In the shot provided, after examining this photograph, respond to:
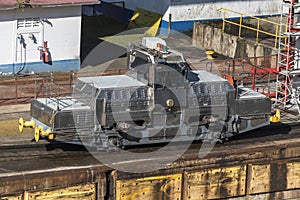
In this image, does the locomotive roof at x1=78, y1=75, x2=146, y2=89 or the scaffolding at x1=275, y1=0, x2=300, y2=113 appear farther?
the scaffolding at x1=275, y1=0, x2=300, y2=113

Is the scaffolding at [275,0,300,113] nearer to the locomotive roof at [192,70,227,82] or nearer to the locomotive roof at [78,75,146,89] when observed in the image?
the locomotive roof at [192,70,227,82]

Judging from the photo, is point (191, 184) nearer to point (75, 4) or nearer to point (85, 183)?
point (85, 183)

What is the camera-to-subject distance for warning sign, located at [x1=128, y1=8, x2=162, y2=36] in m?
43.3

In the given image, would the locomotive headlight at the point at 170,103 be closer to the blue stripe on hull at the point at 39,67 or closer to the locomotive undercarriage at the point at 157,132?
the locomotive undercarriage at the point at 157,132

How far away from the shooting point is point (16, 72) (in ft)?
112

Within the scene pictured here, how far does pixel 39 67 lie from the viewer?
3481 cm

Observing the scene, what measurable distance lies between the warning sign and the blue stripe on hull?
27.6 feet

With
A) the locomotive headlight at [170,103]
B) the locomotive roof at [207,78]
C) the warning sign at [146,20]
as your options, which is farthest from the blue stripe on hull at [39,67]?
the locomotive headlight at [170,103]

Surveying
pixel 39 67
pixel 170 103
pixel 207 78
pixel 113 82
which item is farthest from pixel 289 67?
pixel 39 67

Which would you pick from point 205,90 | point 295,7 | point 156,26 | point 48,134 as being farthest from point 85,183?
point 156,26

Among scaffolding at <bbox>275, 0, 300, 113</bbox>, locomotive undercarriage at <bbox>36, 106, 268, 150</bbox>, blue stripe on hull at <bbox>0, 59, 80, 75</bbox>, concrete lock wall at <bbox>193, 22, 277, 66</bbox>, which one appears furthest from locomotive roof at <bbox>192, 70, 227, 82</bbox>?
concrete lock wall at <bbox>193, 22, 277, 66</bbox>

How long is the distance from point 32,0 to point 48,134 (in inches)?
509

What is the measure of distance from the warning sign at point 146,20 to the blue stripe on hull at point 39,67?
8427 mm

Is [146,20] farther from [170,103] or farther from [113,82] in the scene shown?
[170,103]
